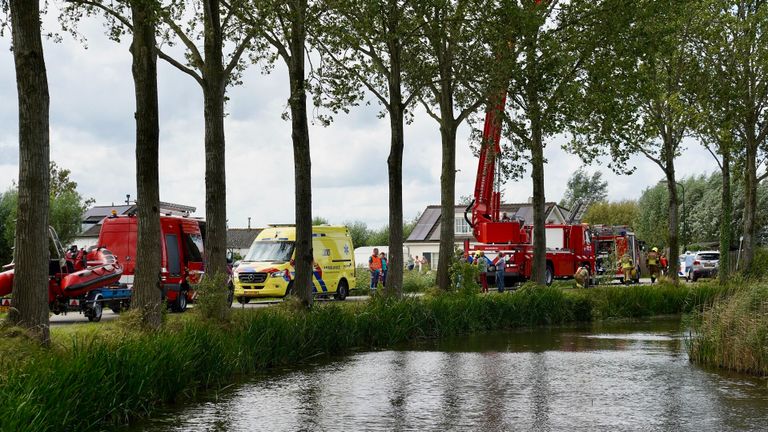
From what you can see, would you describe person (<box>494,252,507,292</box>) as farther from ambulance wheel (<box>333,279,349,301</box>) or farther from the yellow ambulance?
ambulance wheel (<box>333,279,349,301</box>)

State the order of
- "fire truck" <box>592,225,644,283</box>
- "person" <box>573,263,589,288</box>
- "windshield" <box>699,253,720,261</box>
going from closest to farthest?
"person" <box>573,263,589,288</box> < "fire truck" <box>592,225,644,283</box> < "windshield" <box>699,253,720,261</box>

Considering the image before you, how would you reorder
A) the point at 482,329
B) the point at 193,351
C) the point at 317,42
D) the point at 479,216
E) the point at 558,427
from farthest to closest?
1. the point at 479,216
2. the point at 482,329
3. the point at 317,42
4. the point at 193,351
5. the point at 558,427

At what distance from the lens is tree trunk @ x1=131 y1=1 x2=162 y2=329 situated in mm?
15195

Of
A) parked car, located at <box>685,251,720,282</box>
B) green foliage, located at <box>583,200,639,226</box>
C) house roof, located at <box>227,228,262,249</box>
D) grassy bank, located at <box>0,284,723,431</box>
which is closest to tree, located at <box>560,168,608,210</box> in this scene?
green foliage, located at <box>583,200,639,226</box>

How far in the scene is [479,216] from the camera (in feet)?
117

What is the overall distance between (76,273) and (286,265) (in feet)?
31.5

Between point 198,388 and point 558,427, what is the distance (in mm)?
5090

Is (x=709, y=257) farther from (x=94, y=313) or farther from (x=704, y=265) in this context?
(x=94, y=313)

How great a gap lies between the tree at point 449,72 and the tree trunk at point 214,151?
202 inches

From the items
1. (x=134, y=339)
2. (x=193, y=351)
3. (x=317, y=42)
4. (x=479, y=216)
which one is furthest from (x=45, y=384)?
(x=479, y=216)

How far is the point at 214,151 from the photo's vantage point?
18375 millimetres

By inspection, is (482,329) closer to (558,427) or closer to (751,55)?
(558,427)

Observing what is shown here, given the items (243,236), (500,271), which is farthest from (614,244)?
(243,236)

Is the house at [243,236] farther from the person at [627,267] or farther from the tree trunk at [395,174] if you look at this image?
the tree trunk at [395,174]
